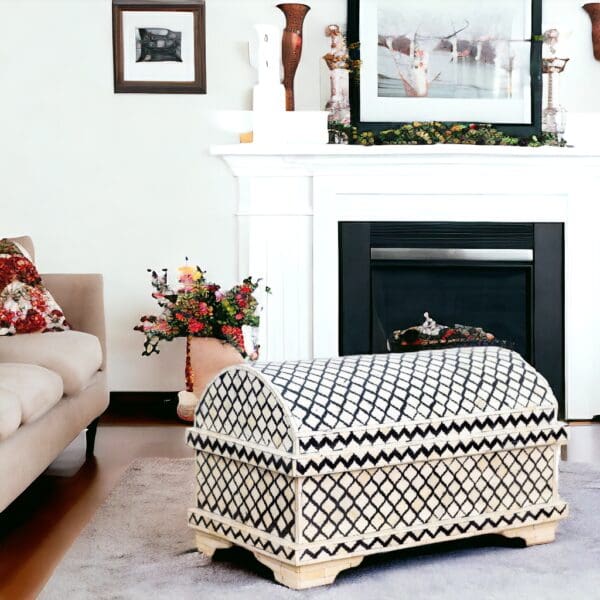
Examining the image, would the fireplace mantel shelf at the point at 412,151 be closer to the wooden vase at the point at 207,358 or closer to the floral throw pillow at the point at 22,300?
the wooden vase at the point at 207,358

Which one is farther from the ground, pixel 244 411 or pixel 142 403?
pixel 244 411

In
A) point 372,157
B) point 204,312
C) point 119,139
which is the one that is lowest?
point 204,312

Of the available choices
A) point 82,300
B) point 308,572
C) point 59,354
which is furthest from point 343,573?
point 82,300

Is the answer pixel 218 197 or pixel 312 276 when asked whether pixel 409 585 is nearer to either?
pixel 312 276

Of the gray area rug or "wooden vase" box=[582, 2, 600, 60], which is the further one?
"wooden vase" box=[582, 2, 600, 60]

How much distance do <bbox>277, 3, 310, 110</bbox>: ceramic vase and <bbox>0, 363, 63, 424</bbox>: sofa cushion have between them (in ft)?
6.89

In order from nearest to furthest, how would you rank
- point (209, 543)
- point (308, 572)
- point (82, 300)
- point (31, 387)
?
point (308, 572)
point (209, 543)
point (31, 387)
point (82, 300)

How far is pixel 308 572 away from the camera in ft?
7.78

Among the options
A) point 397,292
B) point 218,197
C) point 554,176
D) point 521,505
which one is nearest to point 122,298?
point 218,197

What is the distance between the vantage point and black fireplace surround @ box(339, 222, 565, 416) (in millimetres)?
4762

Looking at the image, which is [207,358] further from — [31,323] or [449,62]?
[449,62]

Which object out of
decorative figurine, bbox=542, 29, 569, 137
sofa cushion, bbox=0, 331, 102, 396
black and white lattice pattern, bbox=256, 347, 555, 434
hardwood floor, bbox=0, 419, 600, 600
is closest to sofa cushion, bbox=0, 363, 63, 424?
sofa cushion, bbox=0, 331, 102, 396

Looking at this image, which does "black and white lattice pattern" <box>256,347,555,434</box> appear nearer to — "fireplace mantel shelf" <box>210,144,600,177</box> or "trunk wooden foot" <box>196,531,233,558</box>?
"trunk wooden foot" <box>196,531,233,558</box>

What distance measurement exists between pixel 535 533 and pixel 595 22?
9.93ft
